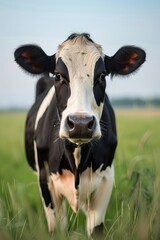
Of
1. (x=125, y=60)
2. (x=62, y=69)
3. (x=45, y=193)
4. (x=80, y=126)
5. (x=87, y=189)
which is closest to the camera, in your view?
(x=80, y=126)

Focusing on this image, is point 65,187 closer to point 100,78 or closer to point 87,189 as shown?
point 87,189

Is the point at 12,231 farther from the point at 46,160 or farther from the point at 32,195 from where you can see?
the point at 32,195

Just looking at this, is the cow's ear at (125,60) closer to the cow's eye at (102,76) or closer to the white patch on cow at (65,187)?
the cow's eye at (102,76)

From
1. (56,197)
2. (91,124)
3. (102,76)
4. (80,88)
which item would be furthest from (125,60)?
(56,197)

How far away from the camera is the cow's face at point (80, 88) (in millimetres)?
3799

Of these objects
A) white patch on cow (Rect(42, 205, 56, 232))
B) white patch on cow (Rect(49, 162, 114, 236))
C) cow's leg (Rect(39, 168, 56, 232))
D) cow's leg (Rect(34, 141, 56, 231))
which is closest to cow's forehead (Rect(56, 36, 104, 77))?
white patch on cow (Rect(49, 162, 114, 236))

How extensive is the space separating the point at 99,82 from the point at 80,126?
2.70ft

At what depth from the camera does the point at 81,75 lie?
4297 mm

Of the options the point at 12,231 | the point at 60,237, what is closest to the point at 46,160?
the point at 12,231

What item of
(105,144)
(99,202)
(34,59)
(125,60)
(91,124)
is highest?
(34,59)

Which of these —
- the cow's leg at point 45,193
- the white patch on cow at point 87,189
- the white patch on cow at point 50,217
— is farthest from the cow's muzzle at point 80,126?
the white patch on cow at point 50,217

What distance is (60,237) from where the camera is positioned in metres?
2.43

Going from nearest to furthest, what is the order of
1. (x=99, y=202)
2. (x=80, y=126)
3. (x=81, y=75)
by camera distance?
(x=80, y=126) < (x=81, y=75) < (x=99, y=202)

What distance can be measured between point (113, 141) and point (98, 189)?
20.2 inches
